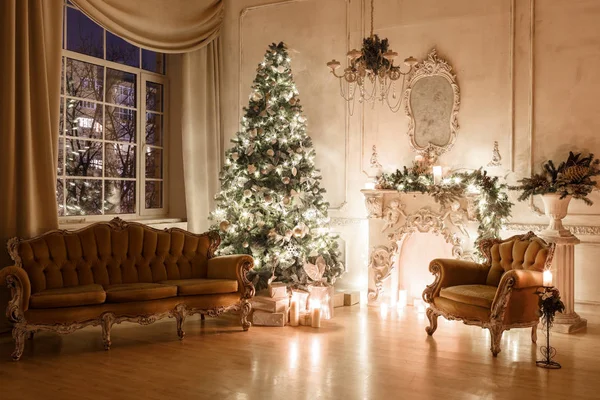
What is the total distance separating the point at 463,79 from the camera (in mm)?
7223

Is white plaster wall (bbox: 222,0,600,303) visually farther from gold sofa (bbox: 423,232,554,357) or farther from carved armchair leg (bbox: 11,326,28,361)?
carved armchair leg (bbox: 11,326,28,361)

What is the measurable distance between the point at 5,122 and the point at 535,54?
17.8 ft

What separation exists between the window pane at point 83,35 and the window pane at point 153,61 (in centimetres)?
76

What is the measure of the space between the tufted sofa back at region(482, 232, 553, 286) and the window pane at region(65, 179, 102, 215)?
448 centimetres

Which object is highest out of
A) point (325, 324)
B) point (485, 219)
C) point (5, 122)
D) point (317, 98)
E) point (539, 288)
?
point (317, 98)

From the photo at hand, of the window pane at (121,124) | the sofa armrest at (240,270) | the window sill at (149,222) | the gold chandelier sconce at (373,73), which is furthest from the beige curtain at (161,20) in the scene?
the sofa armrest at (240,270)

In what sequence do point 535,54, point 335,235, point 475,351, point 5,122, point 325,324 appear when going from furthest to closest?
point 335,235, point 535,54, point 325,324, point 5,122, point 475,351

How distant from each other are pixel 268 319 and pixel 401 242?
2034 mm

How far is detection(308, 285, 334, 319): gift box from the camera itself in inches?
252

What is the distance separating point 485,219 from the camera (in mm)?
6652

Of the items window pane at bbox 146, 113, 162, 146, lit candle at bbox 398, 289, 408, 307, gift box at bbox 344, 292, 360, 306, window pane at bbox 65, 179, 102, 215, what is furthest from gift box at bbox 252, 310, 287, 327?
window pane at bbox 146, 113, 162, 146

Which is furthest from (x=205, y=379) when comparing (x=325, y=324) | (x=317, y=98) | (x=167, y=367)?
(x=317, y=98)

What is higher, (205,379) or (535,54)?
(535,54)

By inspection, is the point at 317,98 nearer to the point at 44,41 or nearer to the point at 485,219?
the point at 485,219
